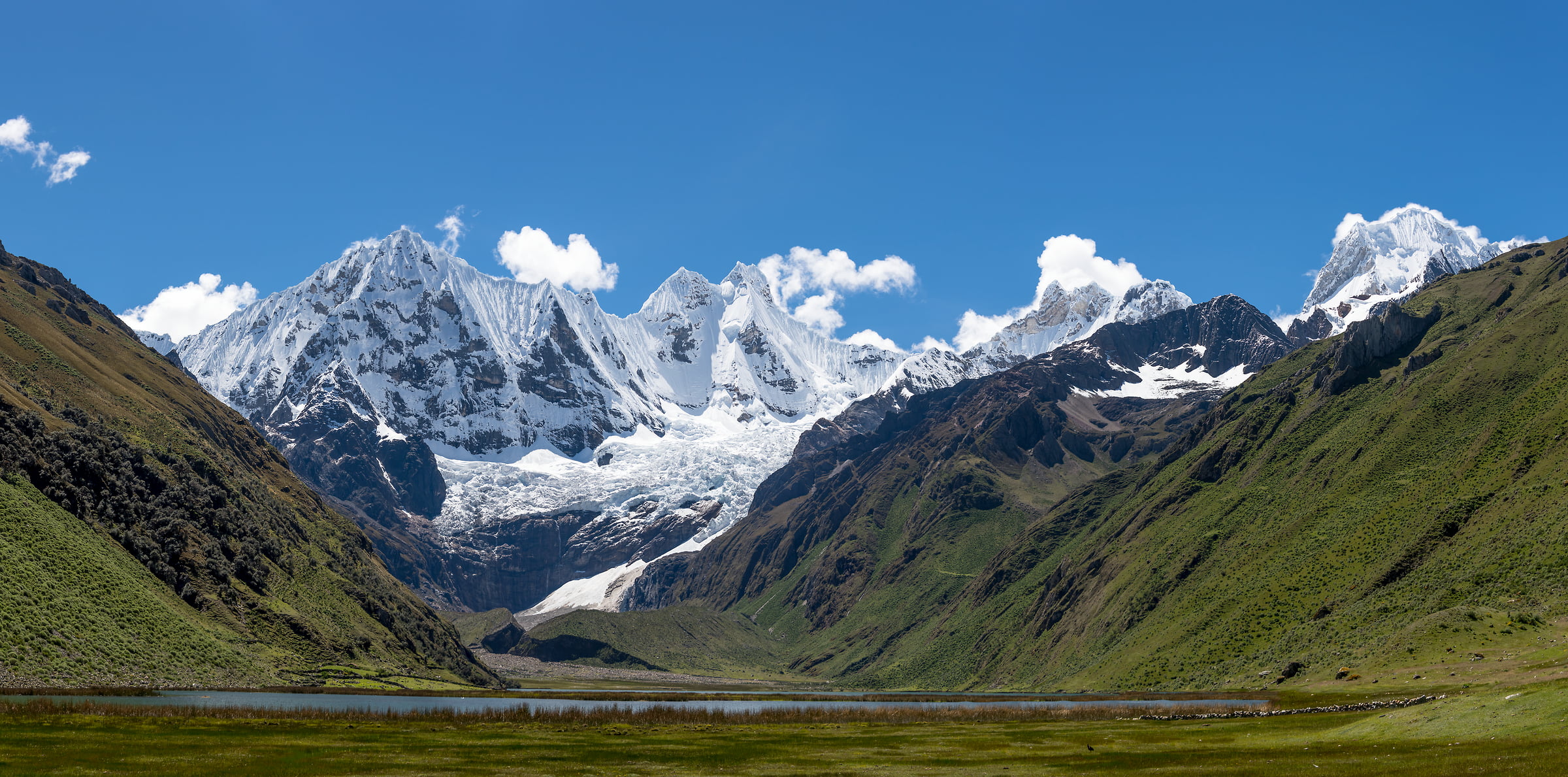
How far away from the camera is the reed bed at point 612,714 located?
3789 inches

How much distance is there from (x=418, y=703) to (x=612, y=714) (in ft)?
164

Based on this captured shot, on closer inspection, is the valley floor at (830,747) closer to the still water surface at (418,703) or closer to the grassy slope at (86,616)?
the still water surface at (418,703)

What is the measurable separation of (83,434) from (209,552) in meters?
29.8

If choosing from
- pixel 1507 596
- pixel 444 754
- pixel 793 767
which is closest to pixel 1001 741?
pixel 793 767

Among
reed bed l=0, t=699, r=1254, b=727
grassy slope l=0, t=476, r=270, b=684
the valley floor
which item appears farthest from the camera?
grassy slope l=0, t=476, r=270, b=684

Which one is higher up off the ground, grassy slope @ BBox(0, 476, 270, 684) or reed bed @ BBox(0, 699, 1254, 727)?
grassy slope @ BBox(0, 476, 270, 684)

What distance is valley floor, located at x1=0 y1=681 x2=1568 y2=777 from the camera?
197 ft

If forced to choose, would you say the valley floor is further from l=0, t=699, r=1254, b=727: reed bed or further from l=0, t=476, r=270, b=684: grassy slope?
l=0, t=476, r=270, b=684: grassy slope

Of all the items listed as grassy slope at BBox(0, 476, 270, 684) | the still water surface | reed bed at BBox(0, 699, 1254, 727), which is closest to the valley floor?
reed bed at BBox(0, 699, 1254, 727)

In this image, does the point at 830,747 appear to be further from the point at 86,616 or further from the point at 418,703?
the point at 86,616

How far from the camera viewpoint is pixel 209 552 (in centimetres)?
19950

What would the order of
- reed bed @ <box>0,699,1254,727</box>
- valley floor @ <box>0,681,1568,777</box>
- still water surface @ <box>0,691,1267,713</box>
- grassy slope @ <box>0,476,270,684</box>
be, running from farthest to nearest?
grassy slope @ <box>0,476,270,684</box>
still water surface @ <box>0,691,1267,713</box>
reed bed @ <box>0,699,1254,727</box>
valley floor @ <box>0,681,1568,777</box>

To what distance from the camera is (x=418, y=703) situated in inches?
6565

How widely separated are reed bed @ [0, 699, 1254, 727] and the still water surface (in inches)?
121
